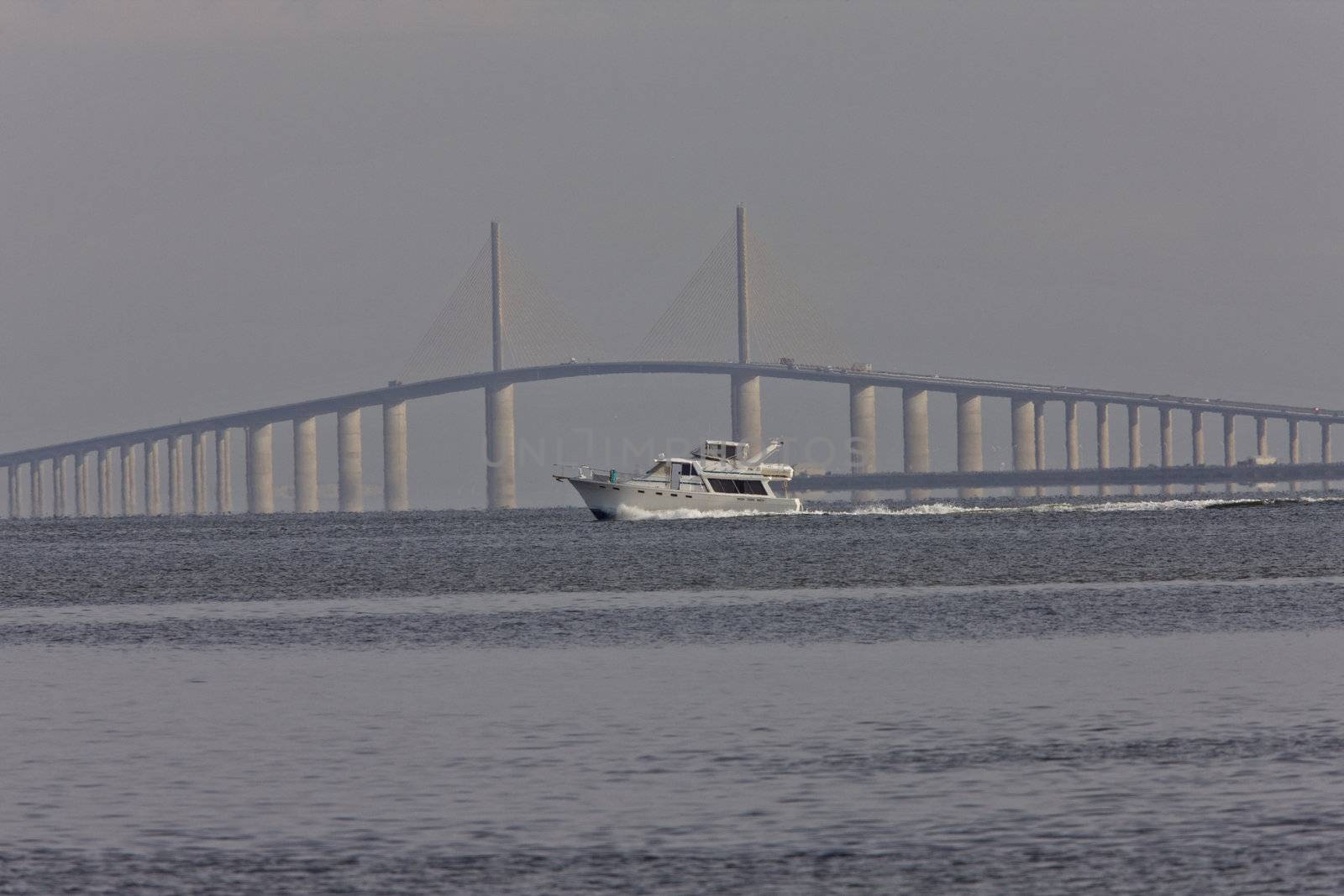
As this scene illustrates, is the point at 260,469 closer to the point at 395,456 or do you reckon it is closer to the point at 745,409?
the point at 395,456

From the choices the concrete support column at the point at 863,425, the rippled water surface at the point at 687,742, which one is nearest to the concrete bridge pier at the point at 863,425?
the concrete support column at the point at 863,425

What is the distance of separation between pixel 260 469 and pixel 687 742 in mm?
172491

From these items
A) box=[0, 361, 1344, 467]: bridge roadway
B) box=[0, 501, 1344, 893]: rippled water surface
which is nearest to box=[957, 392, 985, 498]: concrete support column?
box=[0, 361, 1344, 467]: bridge roadway

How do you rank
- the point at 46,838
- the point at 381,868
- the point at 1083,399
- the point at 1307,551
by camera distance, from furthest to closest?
the point at 1083,399, the point at 1307,551, the point at 46,838, the point at 381,868

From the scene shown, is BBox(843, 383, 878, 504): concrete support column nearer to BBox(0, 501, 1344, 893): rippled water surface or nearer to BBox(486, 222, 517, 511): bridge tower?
BBox(486, 222, 517, 511): bridge tower

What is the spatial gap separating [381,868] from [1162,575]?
42.8 metres

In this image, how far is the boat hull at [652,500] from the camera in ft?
364

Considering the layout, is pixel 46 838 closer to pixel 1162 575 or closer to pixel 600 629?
pixel 600 629

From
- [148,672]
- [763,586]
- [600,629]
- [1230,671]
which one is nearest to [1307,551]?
[763,586]

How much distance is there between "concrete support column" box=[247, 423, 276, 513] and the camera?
18688 cm

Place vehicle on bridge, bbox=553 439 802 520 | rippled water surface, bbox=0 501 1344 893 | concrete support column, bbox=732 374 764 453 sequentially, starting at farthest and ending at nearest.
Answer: concrete support column, bbox=732 374 764 453, vehicle on bridge, bbox=553 439 802 520, rippled water surface, bbox=0 501 1344 893

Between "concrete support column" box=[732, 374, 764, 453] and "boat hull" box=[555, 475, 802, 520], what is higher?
"concrete support column" box=[732, 374, 764, 453]

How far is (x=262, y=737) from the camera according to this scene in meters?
21.5

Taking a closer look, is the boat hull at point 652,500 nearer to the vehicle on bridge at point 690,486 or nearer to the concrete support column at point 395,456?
the vehicle on bridge at point 690,486
